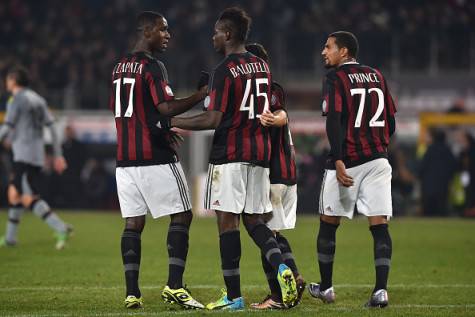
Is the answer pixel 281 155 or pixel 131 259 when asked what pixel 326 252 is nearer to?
pixel 281 155

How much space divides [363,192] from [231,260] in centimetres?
129

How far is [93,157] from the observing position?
2319 cm

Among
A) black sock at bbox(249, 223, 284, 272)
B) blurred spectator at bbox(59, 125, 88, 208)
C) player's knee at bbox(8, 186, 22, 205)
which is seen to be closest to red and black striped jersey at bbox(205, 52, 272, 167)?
black sock at bbox(249, 223, 284, 272)

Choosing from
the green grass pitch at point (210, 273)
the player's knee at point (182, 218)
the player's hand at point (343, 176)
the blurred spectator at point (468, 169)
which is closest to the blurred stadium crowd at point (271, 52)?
the blurred spectator at point (468, 169)

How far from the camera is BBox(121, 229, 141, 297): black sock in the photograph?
25.8 ft

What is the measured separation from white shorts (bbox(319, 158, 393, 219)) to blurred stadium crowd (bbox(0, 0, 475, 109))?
55.7 feet

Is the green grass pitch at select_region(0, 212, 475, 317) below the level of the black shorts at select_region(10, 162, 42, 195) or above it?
below

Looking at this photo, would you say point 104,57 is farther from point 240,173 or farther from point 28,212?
point 240,173

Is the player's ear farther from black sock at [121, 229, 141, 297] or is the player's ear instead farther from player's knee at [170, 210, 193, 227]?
black sock at [121, 229, 141, 297]

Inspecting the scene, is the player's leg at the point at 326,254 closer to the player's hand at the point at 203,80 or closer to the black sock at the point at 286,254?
the black sock at the point at 286,254

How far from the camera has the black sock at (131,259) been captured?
25.8 feet

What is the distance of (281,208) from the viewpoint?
325 inches

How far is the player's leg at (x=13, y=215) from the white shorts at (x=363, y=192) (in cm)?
625

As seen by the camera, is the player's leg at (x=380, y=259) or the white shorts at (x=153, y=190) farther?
the white shorts at (x=153, y=190)
